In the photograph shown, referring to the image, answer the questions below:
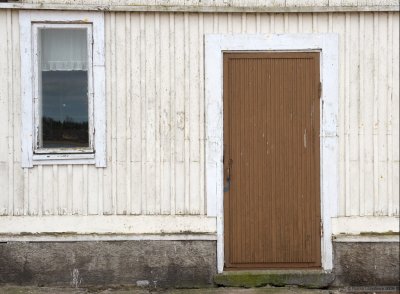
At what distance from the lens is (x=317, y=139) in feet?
25.5

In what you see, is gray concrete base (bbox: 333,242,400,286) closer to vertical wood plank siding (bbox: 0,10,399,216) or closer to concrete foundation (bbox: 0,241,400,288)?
concrete foundation (bbox: 0,241,400,288)

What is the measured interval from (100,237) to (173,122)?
1585mm

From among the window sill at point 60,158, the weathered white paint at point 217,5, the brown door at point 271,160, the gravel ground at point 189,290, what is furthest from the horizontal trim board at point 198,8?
the gravel ground at point 189,290

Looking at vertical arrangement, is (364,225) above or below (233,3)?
below

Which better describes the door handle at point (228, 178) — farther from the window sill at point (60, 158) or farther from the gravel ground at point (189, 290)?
the window sill at point (60, 158)

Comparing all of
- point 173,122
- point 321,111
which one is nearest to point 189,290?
point 173,122

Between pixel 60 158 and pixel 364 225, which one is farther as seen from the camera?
pixel 364 225

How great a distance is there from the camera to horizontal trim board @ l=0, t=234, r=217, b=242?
299 inches

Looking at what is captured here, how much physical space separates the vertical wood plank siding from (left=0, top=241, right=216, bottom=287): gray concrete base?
0.40 m

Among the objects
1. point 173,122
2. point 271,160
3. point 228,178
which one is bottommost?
point 228,178

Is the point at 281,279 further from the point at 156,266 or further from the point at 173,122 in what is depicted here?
the point at 173,122

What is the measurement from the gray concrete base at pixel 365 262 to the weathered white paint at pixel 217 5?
2771 mm

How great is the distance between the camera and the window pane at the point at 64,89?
7.69 metres

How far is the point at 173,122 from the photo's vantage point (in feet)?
25.3
